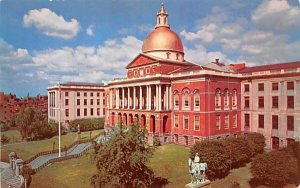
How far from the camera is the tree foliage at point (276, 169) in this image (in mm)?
14547

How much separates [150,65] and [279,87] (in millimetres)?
13413

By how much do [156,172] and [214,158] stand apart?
4.27 m

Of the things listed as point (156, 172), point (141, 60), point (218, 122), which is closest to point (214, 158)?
point (156, 172)

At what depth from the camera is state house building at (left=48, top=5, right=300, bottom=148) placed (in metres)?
21.9

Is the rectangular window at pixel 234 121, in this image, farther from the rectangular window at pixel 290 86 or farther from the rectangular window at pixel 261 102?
the rectangular window at pixel 290 86

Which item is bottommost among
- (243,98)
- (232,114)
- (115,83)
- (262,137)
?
(262,137)

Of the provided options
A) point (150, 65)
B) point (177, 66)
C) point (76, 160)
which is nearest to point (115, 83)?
point (150, 65)

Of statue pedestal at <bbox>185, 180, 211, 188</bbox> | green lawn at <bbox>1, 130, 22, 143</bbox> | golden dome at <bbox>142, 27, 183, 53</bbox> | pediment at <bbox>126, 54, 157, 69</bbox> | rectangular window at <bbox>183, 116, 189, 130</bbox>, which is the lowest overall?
statue pedestal at <bbox>185, 180, 211, 188</bbox>

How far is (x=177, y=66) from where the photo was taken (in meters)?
28.7

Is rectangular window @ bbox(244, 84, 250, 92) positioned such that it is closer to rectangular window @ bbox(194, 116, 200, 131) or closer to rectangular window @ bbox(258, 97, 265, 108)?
rectangular window @ bbox(258, 97, 265, 108)

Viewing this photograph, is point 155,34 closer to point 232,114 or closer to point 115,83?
point 115,83

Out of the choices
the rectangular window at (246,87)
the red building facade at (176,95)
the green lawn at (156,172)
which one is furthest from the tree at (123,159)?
the rectangular window at (246,87)

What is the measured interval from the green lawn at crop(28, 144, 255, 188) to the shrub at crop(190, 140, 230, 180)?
1.72 feet

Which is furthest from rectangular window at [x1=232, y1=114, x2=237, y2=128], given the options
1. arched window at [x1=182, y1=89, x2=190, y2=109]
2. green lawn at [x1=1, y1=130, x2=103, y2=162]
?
green lawn at [x1=1, y1=130, x2=103, y2=162]
